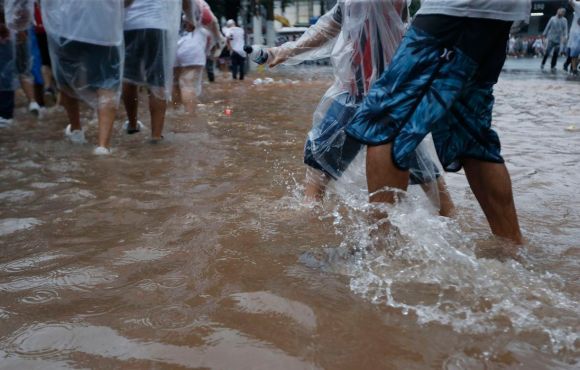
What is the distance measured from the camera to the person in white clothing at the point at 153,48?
404 cm

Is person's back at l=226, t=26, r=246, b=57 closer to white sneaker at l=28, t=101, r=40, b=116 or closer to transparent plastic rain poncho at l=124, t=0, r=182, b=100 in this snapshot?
white sneaker at l=28, t=101, r=40, b=116

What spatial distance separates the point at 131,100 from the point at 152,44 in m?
0.61

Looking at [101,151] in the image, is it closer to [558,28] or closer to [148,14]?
[148,14]

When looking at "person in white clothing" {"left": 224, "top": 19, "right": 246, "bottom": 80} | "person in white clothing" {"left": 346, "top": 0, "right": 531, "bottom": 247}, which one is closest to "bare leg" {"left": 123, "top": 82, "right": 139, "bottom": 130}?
"person in white clothing" {"left": 346, "top": 0, "right": 531, "bottom": 247}

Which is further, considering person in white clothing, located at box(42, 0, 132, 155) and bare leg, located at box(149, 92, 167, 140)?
bare leg, located at box(149, 92, 167, 140)

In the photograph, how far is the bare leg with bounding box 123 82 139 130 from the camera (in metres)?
4.39

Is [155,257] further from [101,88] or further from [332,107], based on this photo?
[101,88]

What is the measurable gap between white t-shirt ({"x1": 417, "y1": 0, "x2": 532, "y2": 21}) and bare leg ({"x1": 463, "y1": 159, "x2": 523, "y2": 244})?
539 millimetres

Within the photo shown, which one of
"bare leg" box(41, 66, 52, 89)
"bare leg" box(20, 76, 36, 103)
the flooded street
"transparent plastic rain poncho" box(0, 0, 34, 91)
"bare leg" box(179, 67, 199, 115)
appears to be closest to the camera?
the flooded street

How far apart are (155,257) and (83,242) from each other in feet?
1.21

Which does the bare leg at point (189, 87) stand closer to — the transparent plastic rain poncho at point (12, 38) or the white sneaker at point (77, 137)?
the transparent plastic rain poncho at point (12, 38)

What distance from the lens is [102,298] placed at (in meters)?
1.60

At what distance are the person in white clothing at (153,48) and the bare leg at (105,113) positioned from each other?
1.30 ft

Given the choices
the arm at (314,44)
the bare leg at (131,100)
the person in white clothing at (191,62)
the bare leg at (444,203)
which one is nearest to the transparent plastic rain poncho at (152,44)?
the bare leg at (131,100)
